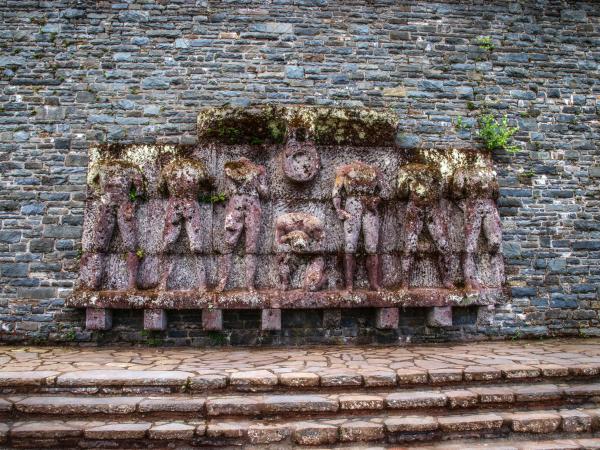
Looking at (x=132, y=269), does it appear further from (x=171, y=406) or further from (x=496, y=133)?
(x=496, y=133)

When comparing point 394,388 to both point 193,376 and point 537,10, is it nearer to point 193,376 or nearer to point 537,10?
point 193,376

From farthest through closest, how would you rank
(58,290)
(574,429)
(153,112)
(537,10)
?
(537,10), (153,112), (58,290), (574,429)

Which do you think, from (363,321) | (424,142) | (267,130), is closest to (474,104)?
(424,142)

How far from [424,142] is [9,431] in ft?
19.6

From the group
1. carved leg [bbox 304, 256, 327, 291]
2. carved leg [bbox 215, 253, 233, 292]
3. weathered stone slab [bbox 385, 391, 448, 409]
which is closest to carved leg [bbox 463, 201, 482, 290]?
carved leg [bbox 304, 256, 327, 291]

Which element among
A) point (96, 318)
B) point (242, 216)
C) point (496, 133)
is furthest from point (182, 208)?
point (496, 133)

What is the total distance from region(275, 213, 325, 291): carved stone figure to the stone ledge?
18 centimetres

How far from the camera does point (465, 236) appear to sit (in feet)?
21.3

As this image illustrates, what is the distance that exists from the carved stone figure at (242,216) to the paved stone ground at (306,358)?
100cm

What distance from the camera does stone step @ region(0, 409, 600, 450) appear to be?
149 inches

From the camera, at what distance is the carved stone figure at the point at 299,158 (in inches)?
249

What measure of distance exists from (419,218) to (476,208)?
883 millimetres

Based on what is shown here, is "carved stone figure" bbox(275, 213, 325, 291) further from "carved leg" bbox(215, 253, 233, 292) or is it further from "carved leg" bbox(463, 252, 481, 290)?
"carved leg" bbox(463, 252, 481, 290)

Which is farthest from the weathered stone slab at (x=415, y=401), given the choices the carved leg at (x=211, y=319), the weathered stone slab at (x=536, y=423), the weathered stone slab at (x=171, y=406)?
the carved leg at (x=211, y=319)
